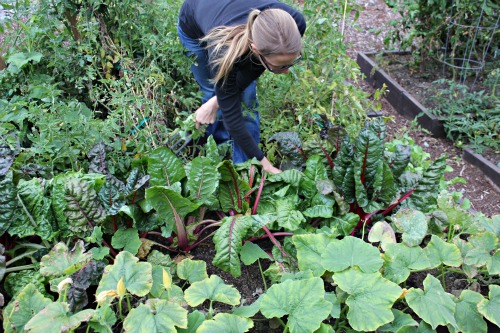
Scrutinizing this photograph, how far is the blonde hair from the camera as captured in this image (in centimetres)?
232

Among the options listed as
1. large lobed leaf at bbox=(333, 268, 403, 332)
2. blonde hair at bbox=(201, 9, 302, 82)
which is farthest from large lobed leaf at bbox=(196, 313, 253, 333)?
blonde hair at bbox=(201, 9, 302, 82)

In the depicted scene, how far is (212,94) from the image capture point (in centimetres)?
329

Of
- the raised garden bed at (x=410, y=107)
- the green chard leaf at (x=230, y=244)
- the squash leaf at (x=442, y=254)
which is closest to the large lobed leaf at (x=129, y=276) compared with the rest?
the green chard leaf at (x=230, y=244)

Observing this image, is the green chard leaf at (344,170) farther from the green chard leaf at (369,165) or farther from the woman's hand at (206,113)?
the woman's hand at (206,113)

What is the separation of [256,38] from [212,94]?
995 mm

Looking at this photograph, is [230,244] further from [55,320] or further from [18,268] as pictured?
[18,268]

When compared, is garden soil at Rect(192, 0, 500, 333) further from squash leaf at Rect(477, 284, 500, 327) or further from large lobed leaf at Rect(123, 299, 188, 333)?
large lobed leaf at Rect(123, 299, 188, 333)

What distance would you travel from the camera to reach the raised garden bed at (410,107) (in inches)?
164

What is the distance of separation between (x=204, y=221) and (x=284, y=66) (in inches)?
35.2

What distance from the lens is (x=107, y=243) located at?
2332 millimetres

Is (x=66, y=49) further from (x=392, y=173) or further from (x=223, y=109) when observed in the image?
(x=392, y=173)

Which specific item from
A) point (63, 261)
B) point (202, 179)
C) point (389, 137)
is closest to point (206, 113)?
point (202, 179)

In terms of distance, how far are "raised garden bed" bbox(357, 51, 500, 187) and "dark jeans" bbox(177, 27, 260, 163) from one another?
1.46 meters

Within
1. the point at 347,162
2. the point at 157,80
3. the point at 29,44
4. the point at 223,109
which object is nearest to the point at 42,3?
the point at 29,44
